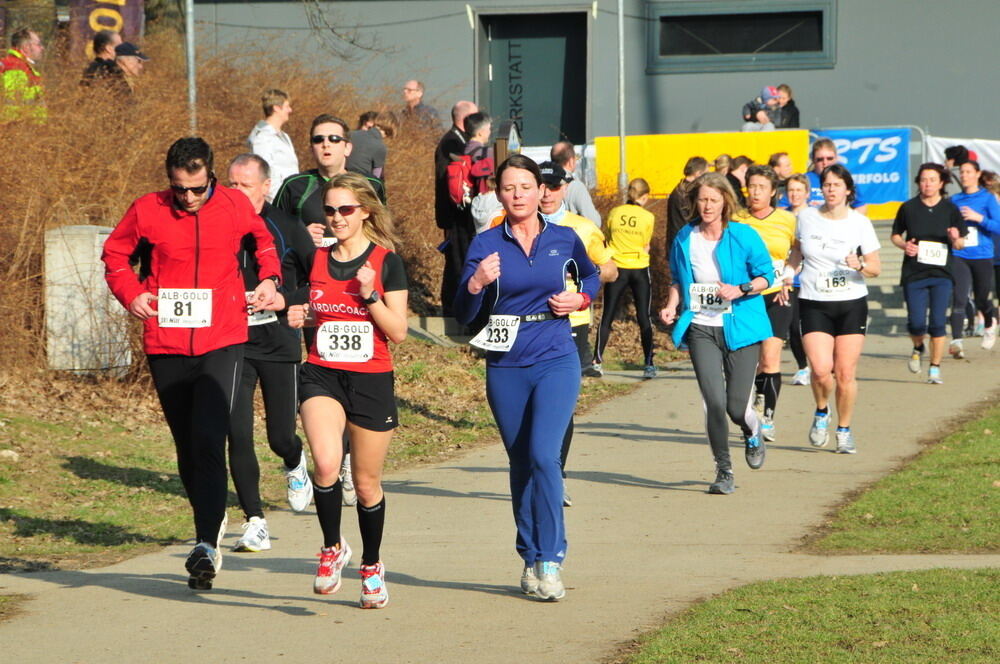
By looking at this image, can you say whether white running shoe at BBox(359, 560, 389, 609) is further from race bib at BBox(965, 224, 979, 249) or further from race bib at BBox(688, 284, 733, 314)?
race bib at BBox(965, 224, 979, 249)

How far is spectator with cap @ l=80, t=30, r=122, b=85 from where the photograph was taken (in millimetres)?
13742

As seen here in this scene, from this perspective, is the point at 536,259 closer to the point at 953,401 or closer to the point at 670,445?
the point at 670,445

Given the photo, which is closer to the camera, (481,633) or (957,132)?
(481,633)

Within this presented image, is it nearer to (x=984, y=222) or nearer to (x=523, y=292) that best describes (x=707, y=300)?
(x=523, y=292)

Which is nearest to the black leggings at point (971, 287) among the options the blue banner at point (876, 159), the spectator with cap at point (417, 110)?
the blue banner at point (876, 159)

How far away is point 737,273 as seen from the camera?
30.8ft

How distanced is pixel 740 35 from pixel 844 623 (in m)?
22.4

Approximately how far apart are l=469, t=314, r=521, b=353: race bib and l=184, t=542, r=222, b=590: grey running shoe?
59.8 inches

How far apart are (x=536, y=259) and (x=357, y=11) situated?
21.3 meters

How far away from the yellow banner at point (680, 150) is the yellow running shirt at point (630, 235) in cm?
584

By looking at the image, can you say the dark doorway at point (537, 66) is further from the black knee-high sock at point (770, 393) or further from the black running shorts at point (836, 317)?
the black running shorts at point (836, 317)

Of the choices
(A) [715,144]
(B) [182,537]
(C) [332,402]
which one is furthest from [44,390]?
(A) [715,144]

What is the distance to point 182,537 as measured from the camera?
8648 millimetres

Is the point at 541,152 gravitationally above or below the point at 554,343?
above
